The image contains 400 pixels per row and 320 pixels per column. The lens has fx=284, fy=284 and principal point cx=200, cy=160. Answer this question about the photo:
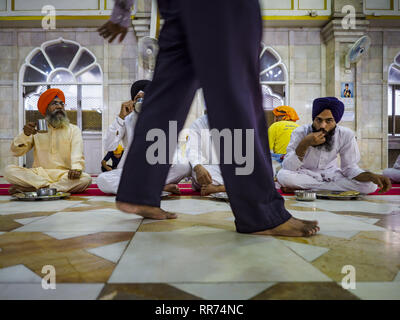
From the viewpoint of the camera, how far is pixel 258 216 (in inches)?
37.8

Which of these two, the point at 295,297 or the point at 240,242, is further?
the point at 240,242

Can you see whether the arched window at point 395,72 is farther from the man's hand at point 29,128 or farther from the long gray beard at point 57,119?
the man's hand at point 29,128

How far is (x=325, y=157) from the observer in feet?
7.98

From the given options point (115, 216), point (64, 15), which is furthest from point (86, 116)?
point (115, 216)

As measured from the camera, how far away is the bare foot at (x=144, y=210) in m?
1.07

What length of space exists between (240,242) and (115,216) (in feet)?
2.35

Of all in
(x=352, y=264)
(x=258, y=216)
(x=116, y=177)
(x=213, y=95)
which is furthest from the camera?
(x=116, y=177)

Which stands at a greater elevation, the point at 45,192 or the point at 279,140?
the point at 279,140

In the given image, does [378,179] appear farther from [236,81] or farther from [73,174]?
[73,174]

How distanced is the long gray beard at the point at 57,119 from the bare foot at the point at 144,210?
1949mm

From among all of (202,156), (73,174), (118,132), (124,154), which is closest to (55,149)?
(73,174)

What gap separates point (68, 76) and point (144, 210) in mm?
5997
